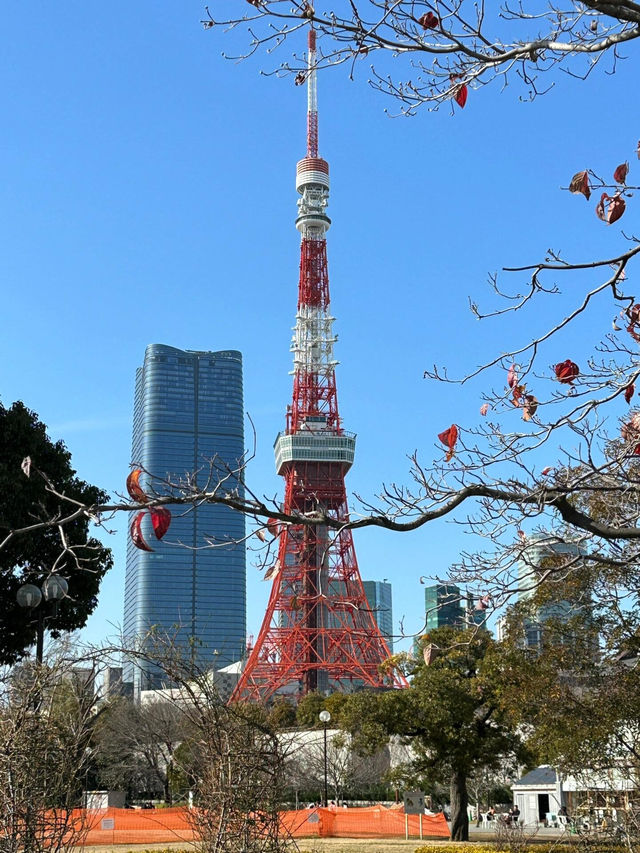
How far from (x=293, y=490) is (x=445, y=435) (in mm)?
62934

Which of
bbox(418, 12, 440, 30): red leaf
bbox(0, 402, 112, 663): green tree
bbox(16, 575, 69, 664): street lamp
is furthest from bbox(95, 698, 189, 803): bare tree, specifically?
bbox(418, 12, 440, 30): red leaf

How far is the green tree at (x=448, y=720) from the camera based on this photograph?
23.5m

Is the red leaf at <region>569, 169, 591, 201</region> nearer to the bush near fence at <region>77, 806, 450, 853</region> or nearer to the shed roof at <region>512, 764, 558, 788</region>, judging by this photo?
the bush near fence at <region>77, 806, 450, 853</region>

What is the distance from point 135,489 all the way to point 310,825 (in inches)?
864

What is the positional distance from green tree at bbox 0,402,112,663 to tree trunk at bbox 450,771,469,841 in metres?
10.0

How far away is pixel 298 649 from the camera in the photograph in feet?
204

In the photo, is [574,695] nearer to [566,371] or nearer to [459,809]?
[459,809]

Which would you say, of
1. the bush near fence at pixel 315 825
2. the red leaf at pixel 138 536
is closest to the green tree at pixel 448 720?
the bush near fence at pixel 315 825

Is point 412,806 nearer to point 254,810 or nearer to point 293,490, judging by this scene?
point 254,810

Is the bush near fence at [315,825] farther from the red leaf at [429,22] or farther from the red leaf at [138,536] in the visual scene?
the red leaf at [429,22]

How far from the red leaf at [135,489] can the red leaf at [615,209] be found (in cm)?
297

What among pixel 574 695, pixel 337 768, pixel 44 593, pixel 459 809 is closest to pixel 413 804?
pixel 459 809

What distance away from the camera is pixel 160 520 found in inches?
216

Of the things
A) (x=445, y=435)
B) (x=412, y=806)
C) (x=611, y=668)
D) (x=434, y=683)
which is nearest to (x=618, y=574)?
(x=611, y=668)
